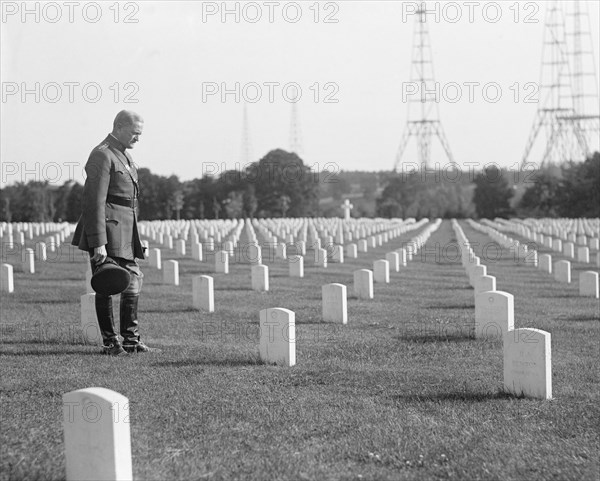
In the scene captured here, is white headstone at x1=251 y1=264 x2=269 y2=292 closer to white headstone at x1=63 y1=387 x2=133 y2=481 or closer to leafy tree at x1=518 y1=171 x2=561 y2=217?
white headstone at x1=63 y1=387 x2=133 y2=481

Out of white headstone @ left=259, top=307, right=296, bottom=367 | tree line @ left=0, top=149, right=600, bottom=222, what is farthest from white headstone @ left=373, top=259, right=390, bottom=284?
tree line @ left=0, top=149, right=600, bottom=222

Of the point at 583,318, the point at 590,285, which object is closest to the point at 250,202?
the point at 590,285

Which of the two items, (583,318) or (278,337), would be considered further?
(583,318)

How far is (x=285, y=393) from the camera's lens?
7.75m

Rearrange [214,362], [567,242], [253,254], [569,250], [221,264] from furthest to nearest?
[567,242], [569,250], [253,254], [221,264], [214,362]

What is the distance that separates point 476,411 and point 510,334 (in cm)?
98

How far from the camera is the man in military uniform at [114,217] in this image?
27.5 ft

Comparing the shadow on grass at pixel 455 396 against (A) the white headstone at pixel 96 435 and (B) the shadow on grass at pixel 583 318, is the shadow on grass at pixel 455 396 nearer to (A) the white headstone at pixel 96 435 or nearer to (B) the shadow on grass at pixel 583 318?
(A) the white headstone at pixel 96 435

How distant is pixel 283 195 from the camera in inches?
3292

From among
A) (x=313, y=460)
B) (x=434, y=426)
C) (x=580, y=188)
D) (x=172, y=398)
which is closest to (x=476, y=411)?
(x=434, y=426)

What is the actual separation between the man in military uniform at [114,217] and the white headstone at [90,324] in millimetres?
941

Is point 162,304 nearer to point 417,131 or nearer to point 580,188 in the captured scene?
point 580,188

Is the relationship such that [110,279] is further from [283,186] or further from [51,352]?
[283,186]

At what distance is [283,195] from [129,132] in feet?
246
